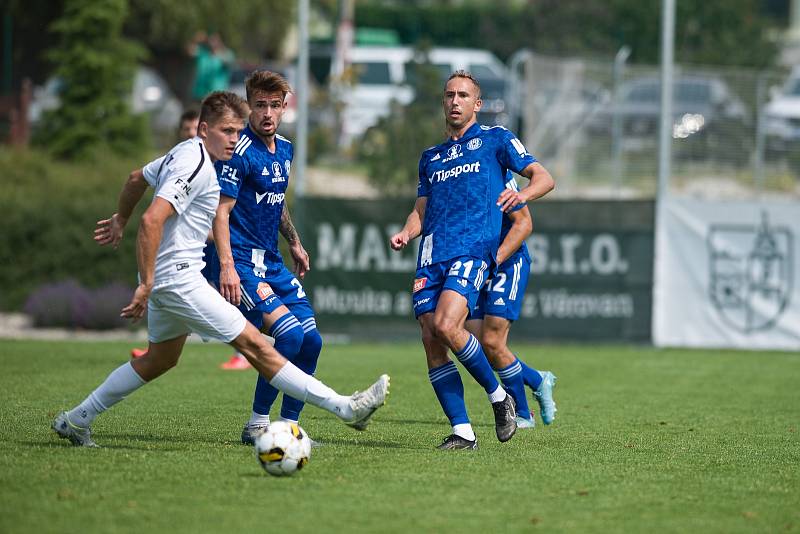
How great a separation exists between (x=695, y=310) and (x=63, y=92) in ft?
39.7

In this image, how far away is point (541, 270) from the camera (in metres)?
16.1

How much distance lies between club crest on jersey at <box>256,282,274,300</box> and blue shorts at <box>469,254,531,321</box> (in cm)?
161

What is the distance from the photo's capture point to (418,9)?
44.8 metres

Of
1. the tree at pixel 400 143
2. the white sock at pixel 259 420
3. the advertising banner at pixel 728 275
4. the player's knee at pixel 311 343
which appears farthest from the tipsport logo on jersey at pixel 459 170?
the tree at pixel 400 143

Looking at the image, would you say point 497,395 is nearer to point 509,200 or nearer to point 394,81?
point 509,200

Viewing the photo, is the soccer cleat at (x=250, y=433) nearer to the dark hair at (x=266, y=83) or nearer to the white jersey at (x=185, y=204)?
the white jersey at (x=185, y=204)

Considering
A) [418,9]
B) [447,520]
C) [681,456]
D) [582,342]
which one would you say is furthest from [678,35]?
[447,520]

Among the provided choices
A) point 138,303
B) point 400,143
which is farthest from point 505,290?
point 400,143

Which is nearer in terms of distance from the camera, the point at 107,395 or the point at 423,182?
the point at 107,395

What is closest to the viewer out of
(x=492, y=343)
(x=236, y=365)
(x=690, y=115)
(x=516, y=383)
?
(x=492, y=343)

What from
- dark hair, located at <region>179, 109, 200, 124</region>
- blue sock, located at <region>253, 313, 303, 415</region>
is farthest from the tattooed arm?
dark hair, located at <region>179, 109, 200, 124</region>

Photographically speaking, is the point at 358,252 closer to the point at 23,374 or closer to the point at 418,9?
the point at 23,374

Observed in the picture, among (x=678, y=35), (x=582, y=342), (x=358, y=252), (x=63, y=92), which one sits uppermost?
(x=678, y=35)

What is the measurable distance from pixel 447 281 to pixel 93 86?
1583cm
